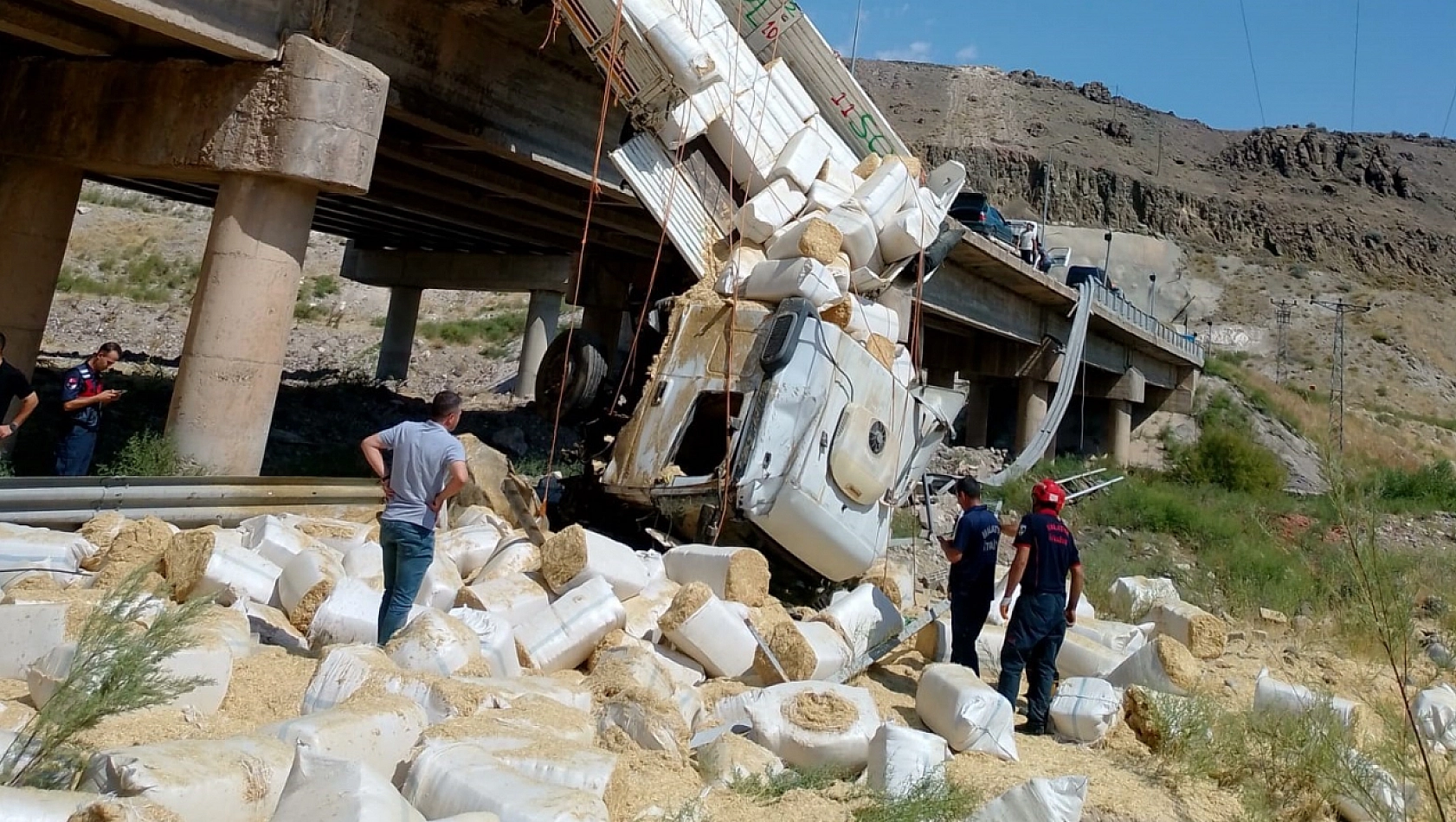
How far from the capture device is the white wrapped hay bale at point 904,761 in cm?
432

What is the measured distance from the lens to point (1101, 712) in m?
5.60

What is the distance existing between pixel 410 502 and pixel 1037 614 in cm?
351

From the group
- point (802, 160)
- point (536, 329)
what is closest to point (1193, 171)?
point (536, 329)

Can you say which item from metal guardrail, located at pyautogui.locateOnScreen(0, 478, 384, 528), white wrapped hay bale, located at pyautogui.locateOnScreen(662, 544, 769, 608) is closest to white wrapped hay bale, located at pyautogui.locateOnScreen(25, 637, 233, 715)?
metal guardrail, located at pyautogui.locateOnScreen(0, 478, 384, 528)

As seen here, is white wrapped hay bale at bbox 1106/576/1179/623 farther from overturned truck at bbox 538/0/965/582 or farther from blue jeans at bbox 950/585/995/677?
blue jeans at bbox 950/585/995/677

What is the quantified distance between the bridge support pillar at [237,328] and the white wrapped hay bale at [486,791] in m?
5.63

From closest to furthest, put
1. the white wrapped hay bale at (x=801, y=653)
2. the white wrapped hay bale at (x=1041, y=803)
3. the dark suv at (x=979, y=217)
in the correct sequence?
the white wrapped hay bale at (x=1041, y=803), the white wrapped hay bale at (x=801, y=653), the dark suv at (x=979, y=217)

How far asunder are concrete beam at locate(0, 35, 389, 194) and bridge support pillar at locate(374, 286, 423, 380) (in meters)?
16.5

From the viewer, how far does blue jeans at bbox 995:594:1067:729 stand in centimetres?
598

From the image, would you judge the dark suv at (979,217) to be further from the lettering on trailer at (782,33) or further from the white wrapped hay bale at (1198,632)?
the white wrapped hay bale at (1198,632)

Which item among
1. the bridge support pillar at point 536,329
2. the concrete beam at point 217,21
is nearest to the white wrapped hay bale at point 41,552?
the concrete beam at point 217,21

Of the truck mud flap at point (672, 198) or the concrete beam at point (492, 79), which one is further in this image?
the truck mud flap at point (672, 198)

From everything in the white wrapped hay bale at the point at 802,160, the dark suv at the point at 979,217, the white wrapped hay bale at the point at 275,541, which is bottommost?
the white wrapped hay bale at the point at 275,541

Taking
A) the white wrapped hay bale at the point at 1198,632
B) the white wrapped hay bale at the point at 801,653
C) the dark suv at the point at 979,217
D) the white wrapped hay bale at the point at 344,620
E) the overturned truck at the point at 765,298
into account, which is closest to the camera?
the white wrapped hay bale at the point at 344,620
